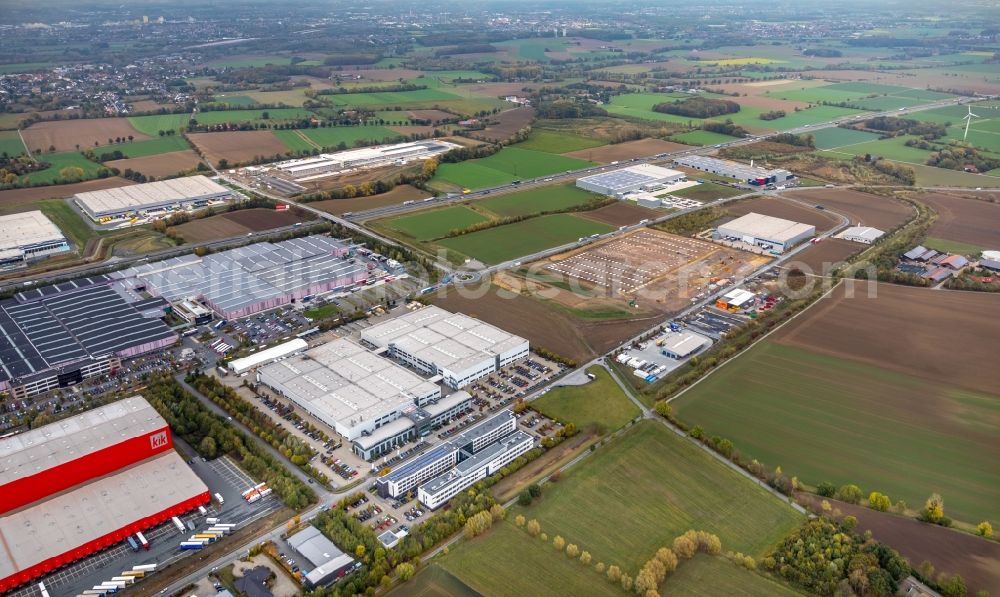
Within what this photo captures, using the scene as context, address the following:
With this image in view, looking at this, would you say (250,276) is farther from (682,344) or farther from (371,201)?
(682,344)

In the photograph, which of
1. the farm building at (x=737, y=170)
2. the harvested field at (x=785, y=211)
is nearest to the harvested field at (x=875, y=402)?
the harvested field at (x=785, y=211)

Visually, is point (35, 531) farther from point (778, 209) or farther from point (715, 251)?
point (778, 209)

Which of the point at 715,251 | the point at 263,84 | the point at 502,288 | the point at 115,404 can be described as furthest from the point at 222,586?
the point at 263,84

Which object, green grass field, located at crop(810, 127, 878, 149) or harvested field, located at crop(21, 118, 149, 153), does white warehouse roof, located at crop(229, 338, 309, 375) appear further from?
green grass field, located at crop(810, 127, 878, 149)

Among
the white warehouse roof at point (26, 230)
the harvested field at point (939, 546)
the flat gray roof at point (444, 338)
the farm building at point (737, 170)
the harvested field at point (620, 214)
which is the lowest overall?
the harvested field at point (939, 546)

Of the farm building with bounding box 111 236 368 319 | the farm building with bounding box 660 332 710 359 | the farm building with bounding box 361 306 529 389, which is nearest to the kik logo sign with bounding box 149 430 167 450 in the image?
the farm building with bounding box 361 306 529 389

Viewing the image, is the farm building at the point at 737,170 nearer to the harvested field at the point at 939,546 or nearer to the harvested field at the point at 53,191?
the harvested field at the point at 939,546
